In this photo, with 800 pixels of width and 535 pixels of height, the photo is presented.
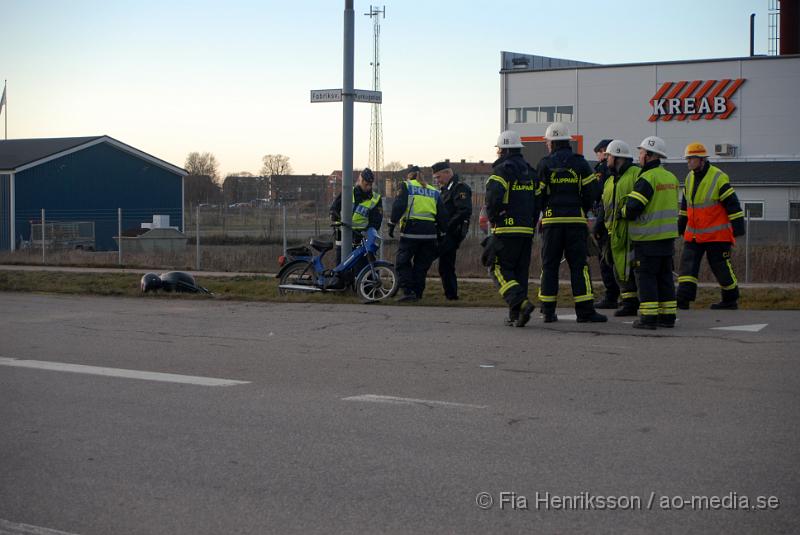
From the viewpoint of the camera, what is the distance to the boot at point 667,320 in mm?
10961

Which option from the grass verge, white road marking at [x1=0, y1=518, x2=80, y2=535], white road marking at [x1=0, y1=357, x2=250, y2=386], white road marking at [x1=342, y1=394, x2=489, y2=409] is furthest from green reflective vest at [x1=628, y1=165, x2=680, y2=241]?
white road marking at [x1=0, y1=518, x2=80, y2=535]

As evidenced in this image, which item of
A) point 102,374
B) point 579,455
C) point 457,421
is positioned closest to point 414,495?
point 579,455

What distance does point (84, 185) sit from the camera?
4450 cm

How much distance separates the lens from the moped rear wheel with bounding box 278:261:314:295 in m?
15.6

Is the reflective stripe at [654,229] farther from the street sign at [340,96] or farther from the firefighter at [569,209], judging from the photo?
the street sign at [340,96]

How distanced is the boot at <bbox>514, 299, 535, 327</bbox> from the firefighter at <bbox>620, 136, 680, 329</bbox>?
113 cm

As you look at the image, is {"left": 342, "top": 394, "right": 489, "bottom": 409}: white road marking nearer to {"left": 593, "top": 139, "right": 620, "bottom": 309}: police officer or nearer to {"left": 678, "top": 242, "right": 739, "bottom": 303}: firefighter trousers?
{"left": 593, "top": 139, "right": 620, "bottom": 309}: police officer

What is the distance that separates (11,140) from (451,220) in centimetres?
3986

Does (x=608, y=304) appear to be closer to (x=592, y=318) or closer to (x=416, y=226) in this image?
(x=592, y=318)

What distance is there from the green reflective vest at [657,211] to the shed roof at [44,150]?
34.4m

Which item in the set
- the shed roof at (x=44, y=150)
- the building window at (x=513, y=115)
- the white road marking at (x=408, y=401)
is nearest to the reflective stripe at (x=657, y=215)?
the white road marking at (x=408, y=401)

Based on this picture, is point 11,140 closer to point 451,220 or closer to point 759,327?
point 451,220

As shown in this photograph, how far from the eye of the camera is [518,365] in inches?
345

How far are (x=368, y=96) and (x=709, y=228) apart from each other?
5695 mm
